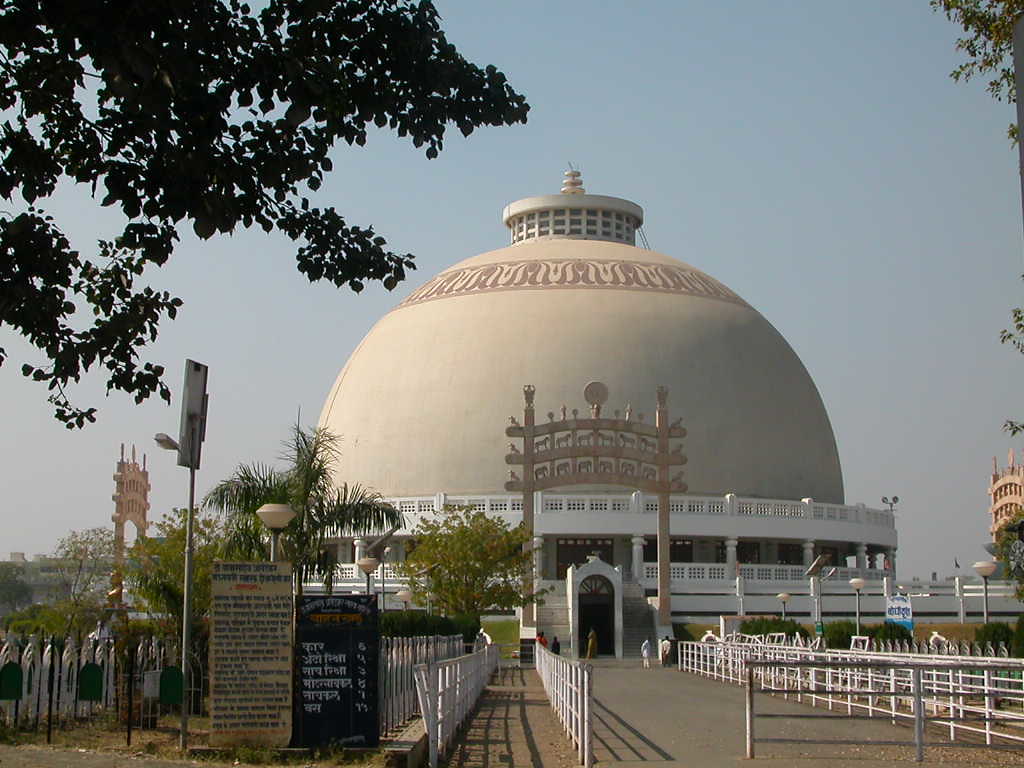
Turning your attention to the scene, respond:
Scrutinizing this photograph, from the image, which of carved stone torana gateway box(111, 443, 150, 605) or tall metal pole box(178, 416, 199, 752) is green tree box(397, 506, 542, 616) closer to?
tall metal pole box(178, 416, 199, 752)

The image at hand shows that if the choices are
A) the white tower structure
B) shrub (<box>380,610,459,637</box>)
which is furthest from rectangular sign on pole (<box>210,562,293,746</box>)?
the white tower structure

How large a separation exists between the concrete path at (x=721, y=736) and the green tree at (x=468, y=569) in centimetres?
1540

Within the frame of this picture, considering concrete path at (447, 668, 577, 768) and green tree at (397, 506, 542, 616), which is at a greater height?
green tree at (397, 506, 542, 616)

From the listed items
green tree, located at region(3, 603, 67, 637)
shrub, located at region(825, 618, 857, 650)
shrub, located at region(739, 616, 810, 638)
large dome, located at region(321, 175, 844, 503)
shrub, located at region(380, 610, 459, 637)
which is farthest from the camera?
large dome, located at region(321, 175, 844, 503)

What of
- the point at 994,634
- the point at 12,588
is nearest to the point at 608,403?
the point at 994,634

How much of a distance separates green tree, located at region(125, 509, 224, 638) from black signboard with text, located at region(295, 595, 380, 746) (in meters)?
7.67

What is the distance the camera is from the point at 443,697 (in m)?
14.4

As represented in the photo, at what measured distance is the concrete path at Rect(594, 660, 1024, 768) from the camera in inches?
543

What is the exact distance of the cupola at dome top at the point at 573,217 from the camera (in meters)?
67.8

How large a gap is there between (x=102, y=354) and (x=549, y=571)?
44156mm

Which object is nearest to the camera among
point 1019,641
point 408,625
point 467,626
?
point 1019,641

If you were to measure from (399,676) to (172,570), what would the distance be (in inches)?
421

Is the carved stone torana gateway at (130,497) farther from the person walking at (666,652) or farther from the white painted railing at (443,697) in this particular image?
the white painted railing at (443,697)

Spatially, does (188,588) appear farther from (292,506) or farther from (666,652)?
(666,652)
